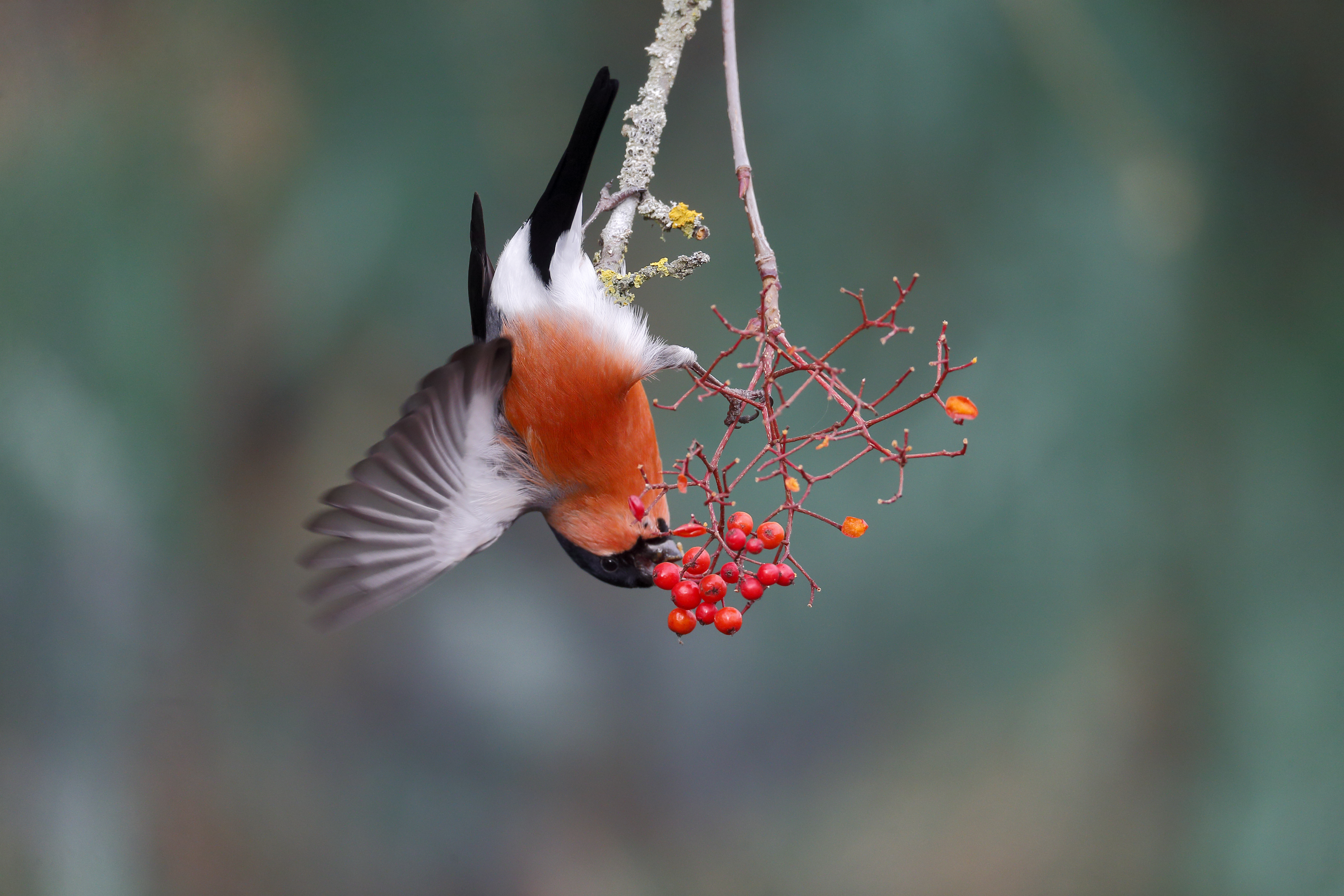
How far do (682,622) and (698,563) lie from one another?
0.08 metres

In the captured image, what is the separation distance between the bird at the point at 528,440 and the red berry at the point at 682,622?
14 centimetres

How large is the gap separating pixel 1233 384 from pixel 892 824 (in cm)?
148

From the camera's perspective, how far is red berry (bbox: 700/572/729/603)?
1.00 m

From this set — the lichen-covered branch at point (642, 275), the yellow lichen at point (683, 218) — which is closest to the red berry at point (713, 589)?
the lichen-covered branch at point (642, 275)

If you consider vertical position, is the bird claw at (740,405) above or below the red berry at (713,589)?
above

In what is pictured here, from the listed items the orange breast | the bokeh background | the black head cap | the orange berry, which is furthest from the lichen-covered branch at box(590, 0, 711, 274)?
the bokeh background

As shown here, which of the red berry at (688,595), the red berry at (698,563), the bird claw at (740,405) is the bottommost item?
the red berry at (688,595)

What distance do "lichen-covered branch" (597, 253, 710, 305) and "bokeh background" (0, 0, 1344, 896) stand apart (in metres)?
0.81

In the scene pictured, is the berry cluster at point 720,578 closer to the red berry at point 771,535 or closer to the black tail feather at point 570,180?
the red berry at point 771,535

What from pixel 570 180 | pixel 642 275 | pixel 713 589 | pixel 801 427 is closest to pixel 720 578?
pixel 713 589

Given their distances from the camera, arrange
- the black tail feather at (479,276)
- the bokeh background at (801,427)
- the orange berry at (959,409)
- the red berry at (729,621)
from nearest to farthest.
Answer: the orange berry at (959,409)
the red berry at (729,621)
the black tail feather at (479,276)
the bokeh background at (801,427)

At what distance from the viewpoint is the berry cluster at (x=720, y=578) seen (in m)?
1.00

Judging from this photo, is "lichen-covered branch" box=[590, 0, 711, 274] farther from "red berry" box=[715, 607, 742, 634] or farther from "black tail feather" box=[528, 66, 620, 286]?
"red berry" box=[715, 607, 742, 634]

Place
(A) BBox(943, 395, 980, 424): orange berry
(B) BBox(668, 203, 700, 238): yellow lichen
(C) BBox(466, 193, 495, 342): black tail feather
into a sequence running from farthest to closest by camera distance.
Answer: (C) BBox(466, 193, 495, 342): black tail feather < (B) BBox(668, 203, 700, 238): yellow lichen < (A) BBox(943, 395, 980, 424): orange berry
